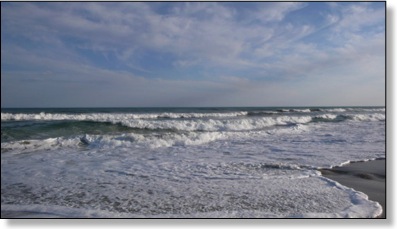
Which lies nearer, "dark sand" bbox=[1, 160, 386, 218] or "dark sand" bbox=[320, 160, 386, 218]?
"dark sand" bbox=[1, 160, 386, 218]

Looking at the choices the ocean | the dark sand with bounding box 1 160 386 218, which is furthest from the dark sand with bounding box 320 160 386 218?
the ocean

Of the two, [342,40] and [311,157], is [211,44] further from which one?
[311,157]

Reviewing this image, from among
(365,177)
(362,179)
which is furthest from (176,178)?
(365,177)

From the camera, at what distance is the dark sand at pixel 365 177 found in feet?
12.3

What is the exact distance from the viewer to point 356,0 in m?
4.02

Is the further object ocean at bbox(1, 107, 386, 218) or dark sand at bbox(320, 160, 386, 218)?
dark sand at bbox(320, 160, 386, 218)

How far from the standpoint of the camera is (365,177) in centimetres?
458

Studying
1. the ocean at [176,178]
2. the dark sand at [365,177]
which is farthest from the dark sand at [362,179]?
the ocean at [176,178]

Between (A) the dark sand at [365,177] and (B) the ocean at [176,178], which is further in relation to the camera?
(A) the dark sand at [365,177]

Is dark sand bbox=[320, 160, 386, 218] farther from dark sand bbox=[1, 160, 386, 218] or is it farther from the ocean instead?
the ocean

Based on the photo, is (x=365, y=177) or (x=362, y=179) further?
(x=365, y=177)

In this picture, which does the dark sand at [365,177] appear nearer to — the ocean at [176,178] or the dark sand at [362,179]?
the dark sand at [362,179]

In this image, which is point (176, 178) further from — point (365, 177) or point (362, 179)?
point (365, 177)

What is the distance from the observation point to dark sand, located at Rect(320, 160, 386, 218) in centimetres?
376
